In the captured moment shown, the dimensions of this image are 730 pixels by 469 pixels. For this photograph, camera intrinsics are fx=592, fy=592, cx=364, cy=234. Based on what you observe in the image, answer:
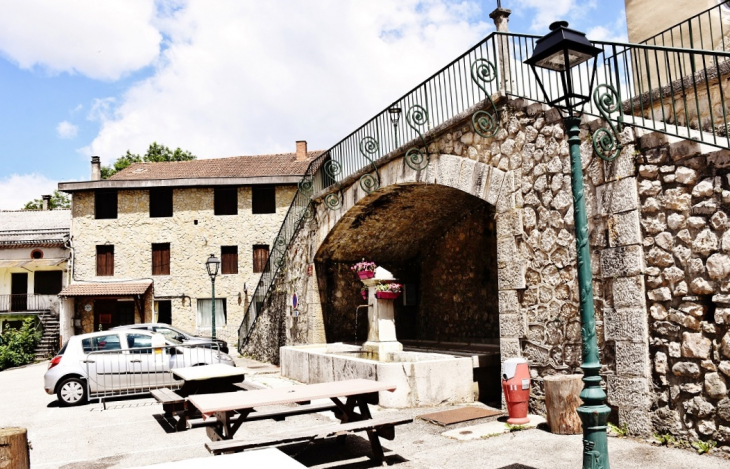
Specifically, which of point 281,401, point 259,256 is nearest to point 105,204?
point 259,256

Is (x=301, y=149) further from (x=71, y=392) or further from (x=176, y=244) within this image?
(x=71, y=392)

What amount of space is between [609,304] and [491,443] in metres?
1.90

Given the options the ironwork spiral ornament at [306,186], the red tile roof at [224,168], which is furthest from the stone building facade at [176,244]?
the ironwork spiral ornament at [306,186]

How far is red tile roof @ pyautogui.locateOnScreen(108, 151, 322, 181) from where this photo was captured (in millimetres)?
28578

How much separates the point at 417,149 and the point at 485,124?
1.75 metres

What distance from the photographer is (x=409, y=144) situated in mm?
9852

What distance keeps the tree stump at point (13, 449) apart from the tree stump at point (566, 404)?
194 inches

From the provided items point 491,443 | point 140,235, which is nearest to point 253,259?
point 140,235

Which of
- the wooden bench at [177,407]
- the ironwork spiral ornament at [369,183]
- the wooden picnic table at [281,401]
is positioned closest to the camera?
the wooden picnic table at [281,401]

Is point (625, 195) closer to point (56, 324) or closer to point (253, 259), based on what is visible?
point (253, 259)

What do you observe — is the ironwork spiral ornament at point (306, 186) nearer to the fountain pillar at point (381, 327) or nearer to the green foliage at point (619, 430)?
the fountain pillar at point (381, 327)

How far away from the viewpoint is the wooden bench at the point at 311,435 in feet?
16.6

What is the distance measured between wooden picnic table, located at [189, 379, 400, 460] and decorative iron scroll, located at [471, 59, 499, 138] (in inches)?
151

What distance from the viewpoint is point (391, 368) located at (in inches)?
315
